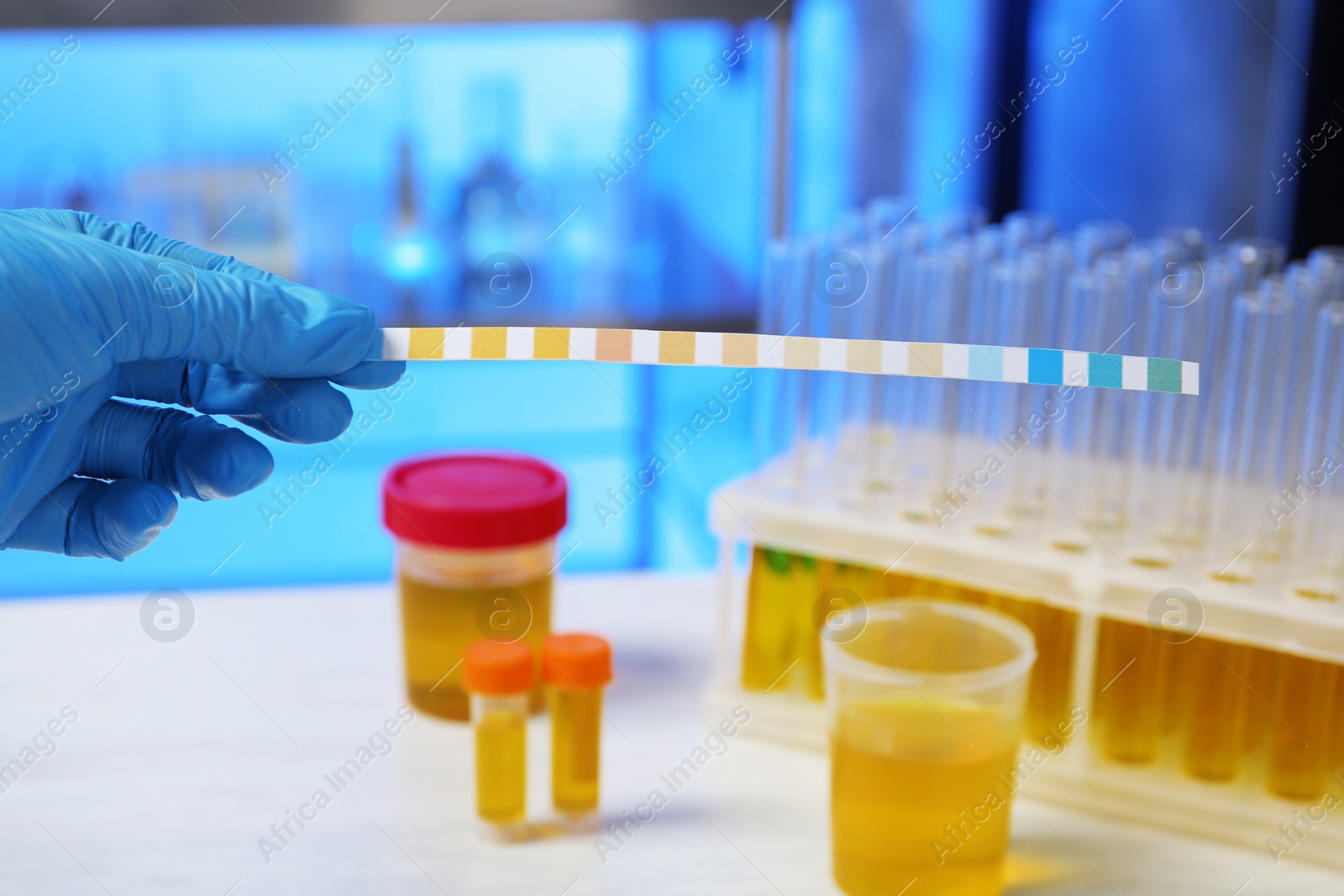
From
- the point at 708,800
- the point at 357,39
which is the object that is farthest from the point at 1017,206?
the point at 708,800

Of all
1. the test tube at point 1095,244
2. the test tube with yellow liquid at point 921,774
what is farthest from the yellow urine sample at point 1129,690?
the test tube at point 1095,244

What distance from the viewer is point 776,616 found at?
108 cm

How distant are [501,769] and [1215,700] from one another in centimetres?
54

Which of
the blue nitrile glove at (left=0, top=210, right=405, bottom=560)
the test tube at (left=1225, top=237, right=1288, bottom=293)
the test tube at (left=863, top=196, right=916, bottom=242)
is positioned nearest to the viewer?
the blue nitrile glove at (left=0, top=210, right=405, bottom=560)

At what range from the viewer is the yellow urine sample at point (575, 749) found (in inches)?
37.0

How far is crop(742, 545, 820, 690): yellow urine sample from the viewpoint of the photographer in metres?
1.06

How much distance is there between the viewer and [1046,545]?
3.18ft

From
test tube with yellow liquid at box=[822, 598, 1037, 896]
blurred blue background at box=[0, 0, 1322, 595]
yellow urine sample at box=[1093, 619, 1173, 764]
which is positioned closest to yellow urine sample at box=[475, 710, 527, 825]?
test tube with yellow liquid at box=[822, 598, 1037, 896]

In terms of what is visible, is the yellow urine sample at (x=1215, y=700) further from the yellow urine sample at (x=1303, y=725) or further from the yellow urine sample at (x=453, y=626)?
the yellow urine sample at (x=453, y=626)

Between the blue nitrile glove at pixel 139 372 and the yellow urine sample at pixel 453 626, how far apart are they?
0.20 m

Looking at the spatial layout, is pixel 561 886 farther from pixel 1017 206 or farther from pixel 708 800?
pixel 1017 206

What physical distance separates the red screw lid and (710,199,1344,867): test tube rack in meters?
0.16

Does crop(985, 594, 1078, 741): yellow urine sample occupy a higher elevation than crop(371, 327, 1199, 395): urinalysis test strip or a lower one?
lower

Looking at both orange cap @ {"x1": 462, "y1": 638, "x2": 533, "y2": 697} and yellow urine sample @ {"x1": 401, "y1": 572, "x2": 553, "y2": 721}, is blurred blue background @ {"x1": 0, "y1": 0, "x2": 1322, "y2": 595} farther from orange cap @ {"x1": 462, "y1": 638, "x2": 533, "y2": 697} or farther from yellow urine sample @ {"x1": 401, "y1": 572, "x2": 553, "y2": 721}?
orange cap @ {"x1": 462, "y1": 638, "x2": 533, "y2": 697}
